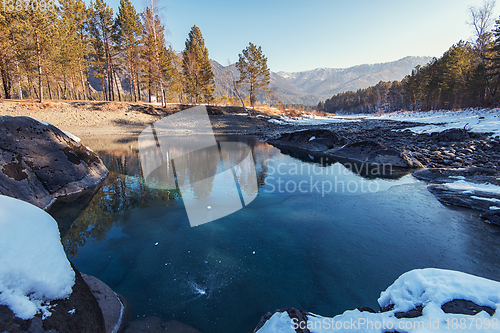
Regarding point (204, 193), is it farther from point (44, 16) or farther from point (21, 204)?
point (44, 16)

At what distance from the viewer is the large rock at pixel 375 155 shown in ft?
36.7

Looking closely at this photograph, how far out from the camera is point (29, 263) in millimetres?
2098

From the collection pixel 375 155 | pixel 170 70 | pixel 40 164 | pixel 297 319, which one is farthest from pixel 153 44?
pixel 297 319

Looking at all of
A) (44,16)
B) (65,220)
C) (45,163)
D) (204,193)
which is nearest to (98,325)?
(65,220)

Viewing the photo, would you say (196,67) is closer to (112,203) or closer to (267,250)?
(112,203)

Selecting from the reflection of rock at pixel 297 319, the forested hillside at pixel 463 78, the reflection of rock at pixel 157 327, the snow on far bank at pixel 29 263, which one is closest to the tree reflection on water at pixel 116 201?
the snow on far bank at pixel 29 263

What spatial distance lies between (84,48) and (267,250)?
41864 mm

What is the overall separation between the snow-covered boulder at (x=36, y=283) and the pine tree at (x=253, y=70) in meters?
46.3

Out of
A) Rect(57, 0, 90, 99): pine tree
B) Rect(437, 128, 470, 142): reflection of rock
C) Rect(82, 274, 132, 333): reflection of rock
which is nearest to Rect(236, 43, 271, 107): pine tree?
Rect(57, 0, 90, 99): pine tree

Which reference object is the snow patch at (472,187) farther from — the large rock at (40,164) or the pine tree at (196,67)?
the pine tree at (196,67)

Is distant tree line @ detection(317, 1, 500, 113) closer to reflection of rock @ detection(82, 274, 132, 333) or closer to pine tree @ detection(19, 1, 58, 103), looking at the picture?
reflection of rock @ detection(82, 274, 132, 333)

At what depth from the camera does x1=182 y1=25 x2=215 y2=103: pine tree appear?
40344 millimetres

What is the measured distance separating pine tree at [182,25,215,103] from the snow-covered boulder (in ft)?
139

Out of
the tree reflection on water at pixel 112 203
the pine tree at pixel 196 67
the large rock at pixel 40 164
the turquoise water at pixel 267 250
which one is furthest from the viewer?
the pine tree at pixel 196 67
